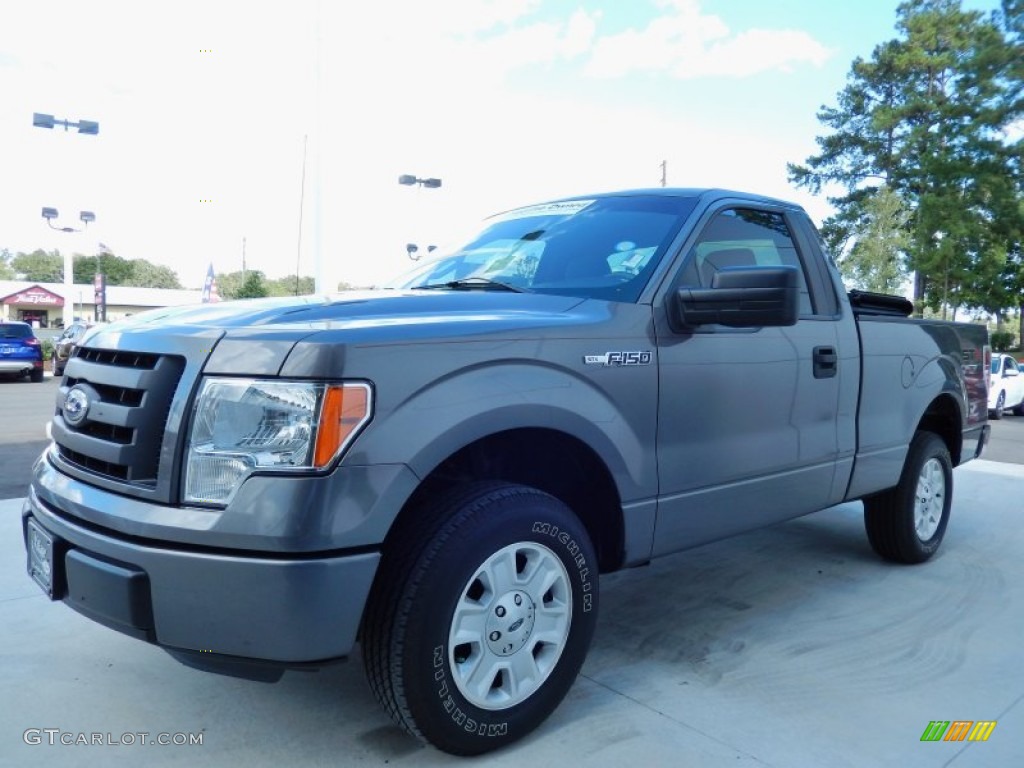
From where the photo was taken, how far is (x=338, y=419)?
2186 mm

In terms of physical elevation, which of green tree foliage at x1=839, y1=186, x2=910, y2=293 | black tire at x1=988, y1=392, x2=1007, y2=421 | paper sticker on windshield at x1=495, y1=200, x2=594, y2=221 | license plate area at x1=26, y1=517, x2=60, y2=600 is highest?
green tree foliage at x1=839, y1=186, x2=910, y2=293

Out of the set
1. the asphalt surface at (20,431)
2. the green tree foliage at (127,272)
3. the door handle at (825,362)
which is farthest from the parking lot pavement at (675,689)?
the green tree foliage at (127,272)

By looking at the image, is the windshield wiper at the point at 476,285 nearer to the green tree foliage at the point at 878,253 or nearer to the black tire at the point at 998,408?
the black tire at the point at 998,408

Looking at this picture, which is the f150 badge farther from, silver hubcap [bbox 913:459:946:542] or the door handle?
silver hubcap [bbox 913:459:946:542]

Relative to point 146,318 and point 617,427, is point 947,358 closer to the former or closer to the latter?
point 617,427

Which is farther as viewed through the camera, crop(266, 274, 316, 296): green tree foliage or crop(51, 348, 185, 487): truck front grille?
crop(266, 274, 316, 296): green tree foliage

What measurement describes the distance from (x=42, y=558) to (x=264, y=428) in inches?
38.5

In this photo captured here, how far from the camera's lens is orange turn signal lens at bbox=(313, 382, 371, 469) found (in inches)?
85.4

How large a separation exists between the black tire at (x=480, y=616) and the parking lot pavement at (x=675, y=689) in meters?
0.21

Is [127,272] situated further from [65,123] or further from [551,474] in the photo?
[551,474]

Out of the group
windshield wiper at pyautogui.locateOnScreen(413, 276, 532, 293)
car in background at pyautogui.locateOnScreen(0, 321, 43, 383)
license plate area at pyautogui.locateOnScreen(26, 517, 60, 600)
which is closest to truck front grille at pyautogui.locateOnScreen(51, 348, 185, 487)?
license plate area at pyautogui.locateOnScreen(26, 517, 60, 600)

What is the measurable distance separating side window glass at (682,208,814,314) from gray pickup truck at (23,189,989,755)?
0.02 metres

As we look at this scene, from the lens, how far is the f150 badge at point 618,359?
2791 mm

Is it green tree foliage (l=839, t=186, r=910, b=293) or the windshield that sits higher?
green tree foliage (l=839, t=186, r=910, b=293)
